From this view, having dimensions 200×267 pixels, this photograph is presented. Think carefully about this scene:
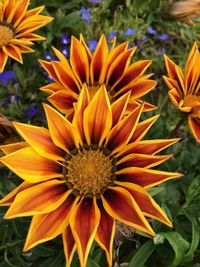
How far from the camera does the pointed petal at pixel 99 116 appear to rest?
1.04m

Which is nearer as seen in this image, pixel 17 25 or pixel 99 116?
pixel 99 116

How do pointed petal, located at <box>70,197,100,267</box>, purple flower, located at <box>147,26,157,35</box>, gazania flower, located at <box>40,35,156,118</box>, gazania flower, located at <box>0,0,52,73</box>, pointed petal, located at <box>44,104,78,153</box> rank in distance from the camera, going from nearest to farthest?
pointed petal, located at <box>70,197,100,267</box> < pointed petal, located at <box>44,104,78,153</box> < gazania flower, located at <box>40,35,156,118</box> < gazania flower, located at <box>0,0,52,73</box> < purple flower, located at <box>147,26,157,35</box>

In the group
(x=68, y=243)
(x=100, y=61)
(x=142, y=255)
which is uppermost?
(x=100, y=61)

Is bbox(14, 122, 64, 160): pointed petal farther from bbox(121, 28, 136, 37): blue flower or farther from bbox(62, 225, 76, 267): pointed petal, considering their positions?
bbox(121, 28, 136, 37): blue flower

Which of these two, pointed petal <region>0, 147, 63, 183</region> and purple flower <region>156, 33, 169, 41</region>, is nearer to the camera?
pointed petal <region>0, 147, 63, 183</region>

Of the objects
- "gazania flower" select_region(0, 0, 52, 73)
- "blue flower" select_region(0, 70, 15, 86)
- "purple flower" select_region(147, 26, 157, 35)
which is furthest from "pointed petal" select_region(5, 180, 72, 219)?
"purple flower" select_region(147, 26, 157, 35)

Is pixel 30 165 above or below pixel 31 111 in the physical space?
above

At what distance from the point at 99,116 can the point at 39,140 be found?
0.15 metres

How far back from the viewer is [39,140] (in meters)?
1.04

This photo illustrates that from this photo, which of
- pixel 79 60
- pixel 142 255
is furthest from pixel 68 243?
pixel 79 60

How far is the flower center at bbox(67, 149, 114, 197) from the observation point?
110 cm

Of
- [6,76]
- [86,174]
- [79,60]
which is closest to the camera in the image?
[86,174]

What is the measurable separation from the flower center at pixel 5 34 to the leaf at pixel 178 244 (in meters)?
0.90

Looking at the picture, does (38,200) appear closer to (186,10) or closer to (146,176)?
(146,176)
